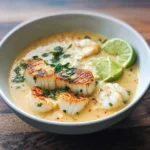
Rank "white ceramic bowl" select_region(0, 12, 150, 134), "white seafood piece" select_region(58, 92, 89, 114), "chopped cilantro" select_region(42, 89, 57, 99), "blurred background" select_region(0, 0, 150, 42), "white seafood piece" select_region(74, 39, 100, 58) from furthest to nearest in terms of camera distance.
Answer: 1. "blurred background" select_region(0, 0, 150, 42)
2. "white seafood piece" select_region(74, 39, 100, 58)
3. "white ceramic bowl" select_region(0, 12, 150, 134)
4. "chopped cilantro" select_region(42, 89, 57, 99)
5. "white seafood piece" select_region(58, 92, 89, 114)

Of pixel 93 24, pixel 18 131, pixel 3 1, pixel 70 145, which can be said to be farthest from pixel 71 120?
pixel 3 1

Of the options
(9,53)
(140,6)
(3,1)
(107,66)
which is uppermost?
(3,1)

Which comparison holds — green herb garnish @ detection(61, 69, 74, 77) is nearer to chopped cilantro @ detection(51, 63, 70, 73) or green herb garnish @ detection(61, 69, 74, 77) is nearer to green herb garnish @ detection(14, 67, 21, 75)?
chopped cilantro @ detection(51, 63, 70, 73)

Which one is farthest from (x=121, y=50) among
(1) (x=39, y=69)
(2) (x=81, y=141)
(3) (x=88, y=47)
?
(2) (x=81, y=141)

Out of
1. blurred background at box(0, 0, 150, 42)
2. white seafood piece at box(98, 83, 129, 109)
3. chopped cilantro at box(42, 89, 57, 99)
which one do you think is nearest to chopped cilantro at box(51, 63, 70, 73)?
chopped cilantro at box(42, 89, 57, 99)

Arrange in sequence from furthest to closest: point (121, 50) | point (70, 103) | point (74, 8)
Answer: point (74, 8), point (121, 50), point (70, 103)

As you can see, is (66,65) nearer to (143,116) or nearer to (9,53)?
(9,53)

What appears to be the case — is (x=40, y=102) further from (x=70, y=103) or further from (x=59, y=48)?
(x=59, y=48)
